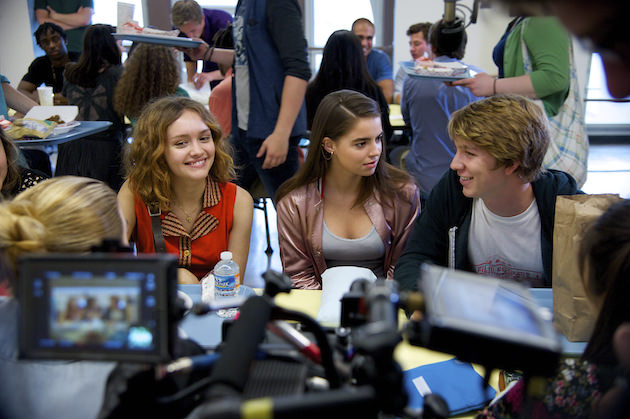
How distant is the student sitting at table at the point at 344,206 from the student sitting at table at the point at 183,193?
0.21 metres

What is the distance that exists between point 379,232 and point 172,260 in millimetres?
1472

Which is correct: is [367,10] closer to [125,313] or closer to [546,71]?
[546,71]

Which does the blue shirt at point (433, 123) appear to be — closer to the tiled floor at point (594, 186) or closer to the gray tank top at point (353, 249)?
the tiled floor at point (594, 186)

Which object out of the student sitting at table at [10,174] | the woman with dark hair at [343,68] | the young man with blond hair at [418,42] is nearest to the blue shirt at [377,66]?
the young man with blond hair at [418,42]

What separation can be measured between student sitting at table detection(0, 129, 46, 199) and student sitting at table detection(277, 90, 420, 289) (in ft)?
3.30

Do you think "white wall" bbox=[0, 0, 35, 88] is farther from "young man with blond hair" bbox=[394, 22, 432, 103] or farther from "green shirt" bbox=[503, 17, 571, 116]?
"green shirt" bbox=[503, 17, 571, 116]

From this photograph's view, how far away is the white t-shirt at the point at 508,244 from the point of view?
5.34 ft

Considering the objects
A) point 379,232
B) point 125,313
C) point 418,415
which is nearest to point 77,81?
point 379,232

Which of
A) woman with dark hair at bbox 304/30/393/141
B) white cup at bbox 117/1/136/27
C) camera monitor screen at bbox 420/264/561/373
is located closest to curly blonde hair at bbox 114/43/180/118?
white cup at bbox 117/1/136/27

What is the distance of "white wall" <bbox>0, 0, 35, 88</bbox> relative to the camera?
21.4ft

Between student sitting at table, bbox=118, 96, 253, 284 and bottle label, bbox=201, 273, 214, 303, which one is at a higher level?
student sitting at table, bbox=118, 96, 253, 284

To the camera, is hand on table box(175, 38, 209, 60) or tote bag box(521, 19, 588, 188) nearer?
tote bag box(521, 19, 588, 188)

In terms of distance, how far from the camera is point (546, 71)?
7.01 ft

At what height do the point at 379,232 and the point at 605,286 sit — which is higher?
the point at 605,286
